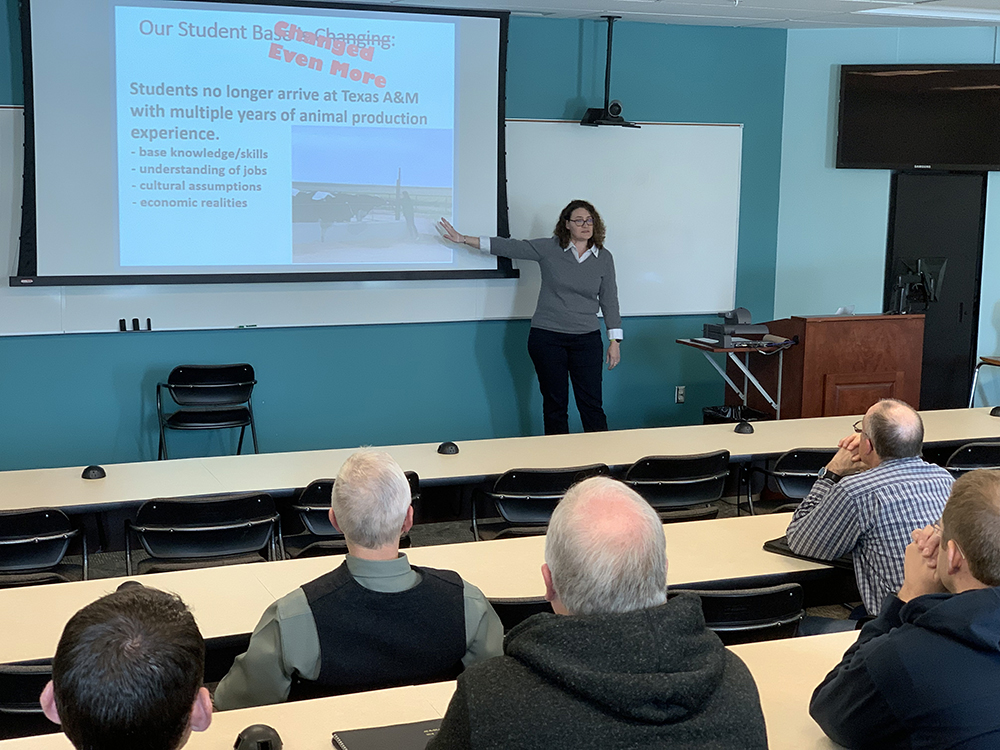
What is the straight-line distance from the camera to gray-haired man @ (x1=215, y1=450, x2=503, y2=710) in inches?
81.4

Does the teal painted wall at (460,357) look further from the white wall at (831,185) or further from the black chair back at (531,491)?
the black chair back at (531,491)

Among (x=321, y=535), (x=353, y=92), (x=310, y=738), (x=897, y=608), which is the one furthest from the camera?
(x=353, y=92)

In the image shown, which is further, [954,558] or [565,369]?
[565,369]

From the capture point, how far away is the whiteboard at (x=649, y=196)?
6.80 m

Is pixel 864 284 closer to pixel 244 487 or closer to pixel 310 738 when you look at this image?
pixel 244 487

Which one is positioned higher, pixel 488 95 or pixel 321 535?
pixel 488 95

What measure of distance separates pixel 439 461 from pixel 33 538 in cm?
153

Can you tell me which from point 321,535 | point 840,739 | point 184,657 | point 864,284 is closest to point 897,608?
point 840,739

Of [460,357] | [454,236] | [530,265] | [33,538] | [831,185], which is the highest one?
[831,185]

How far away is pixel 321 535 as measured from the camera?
3.73 m

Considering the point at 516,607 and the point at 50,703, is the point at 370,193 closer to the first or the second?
the point at 516,607

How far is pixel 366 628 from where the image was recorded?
2.09 m

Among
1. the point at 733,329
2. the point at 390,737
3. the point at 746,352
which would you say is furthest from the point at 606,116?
the point at 390,737

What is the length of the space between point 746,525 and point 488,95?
4.00 metres
